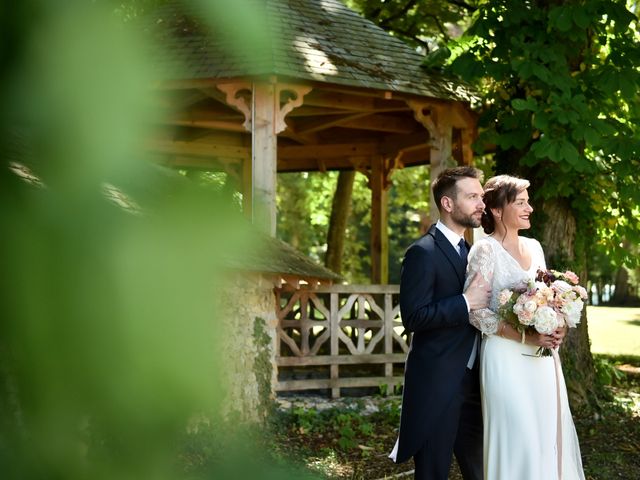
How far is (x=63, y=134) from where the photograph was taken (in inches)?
16.3

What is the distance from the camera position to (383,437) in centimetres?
770

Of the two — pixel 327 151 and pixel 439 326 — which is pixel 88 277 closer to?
pixel 439 326

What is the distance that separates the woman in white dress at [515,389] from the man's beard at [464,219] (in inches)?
5.3

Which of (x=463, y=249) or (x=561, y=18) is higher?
(x=561, y=18)

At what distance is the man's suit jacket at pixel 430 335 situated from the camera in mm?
3953

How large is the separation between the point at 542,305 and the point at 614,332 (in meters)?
17.1

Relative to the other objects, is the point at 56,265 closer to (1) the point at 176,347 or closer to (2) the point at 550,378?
(1) the point at 176,347

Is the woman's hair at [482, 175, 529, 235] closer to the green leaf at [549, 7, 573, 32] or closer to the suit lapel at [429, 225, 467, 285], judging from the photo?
the suit lapel at [429, 225, 467, 285]

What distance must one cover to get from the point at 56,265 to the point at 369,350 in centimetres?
970

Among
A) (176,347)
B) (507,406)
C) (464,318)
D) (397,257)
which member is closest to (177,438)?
(176,347)

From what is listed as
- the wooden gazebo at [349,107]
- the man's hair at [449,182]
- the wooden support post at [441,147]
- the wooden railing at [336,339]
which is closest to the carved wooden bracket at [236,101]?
the wooden gazebo at [349,107]

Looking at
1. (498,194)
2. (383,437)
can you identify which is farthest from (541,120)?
(383,437)

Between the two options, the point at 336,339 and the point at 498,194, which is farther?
the point at 336,339

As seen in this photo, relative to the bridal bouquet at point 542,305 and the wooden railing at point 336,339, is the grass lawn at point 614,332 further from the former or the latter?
the bridal bouquet at point 542,305
